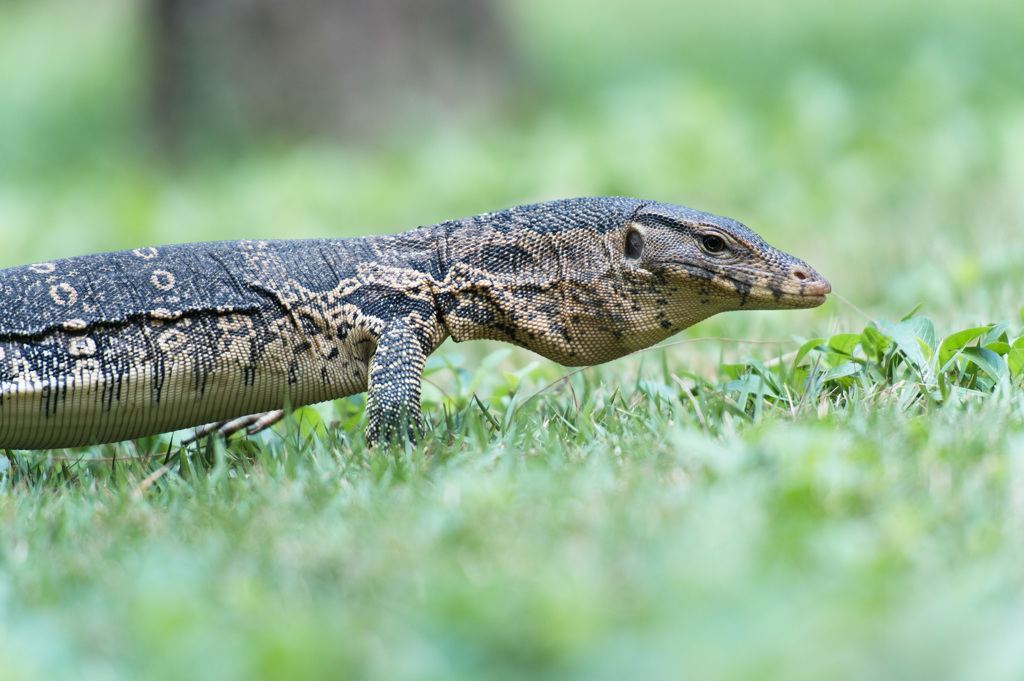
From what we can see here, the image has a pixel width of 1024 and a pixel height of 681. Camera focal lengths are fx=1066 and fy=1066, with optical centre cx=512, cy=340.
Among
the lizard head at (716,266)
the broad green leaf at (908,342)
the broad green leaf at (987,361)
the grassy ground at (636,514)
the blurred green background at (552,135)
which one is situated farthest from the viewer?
the blurred green background at (552,135)

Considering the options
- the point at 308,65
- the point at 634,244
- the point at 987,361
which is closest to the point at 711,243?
the point at 634,244

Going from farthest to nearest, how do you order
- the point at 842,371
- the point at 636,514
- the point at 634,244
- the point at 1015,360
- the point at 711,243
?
the point at 634,244, the point at 711,243, the point at 842,371, the point at 1015,360, the point at 636,514

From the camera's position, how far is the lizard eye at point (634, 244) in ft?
14.1

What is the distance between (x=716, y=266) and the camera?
→ 418 cm

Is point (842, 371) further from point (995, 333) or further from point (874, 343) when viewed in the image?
point (995, 333)

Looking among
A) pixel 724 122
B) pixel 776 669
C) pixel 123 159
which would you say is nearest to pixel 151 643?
pixel 776 669

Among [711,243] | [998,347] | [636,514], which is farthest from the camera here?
[711,243]

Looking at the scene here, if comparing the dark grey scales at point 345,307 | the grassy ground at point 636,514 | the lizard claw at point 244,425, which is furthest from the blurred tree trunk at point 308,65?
the dark grey scales at point 345,307

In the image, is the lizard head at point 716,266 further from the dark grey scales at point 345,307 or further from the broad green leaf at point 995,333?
the broad green leaf at point 995,333

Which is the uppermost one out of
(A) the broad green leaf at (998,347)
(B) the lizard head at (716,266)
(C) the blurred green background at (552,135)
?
(C) the blurred green background at (552,135)

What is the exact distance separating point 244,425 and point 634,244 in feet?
6.29

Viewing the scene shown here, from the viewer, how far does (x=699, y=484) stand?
291 cm

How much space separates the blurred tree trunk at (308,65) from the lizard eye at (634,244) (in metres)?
7.56

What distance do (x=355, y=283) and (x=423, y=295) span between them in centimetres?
28
